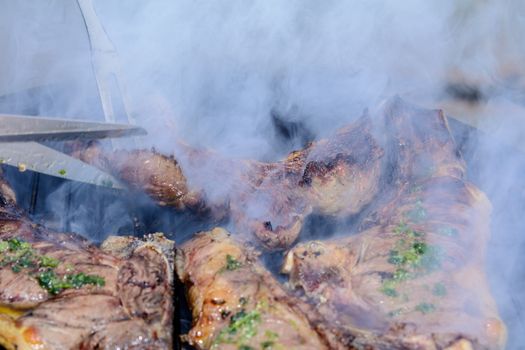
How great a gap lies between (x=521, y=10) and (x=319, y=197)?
696 cm

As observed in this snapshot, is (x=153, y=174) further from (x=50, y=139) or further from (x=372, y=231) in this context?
(x=372, y=231)

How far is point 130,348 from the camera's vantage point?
2.65 m

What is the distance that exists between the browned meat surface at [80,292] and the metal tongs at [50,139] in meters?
0.51

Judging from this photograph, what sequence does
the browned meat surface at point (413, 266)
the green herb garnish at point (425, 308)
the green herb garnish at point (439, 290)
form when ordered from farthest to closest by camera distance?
the green herb garnish at point (439, 290) < the green herb garnish at point (425, 308) < the browned meat surface at point (413, 266)

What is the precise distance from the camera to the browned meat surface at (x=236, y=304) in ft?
8.85

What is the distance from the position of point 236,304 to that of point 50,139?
1844 mm

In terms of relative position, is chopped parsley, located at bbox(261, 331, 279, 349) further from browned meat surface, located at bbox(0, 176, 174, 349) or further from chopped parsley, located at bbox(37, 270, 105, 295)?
chopped parsley, located at bbox(37, 270, 105, 295)

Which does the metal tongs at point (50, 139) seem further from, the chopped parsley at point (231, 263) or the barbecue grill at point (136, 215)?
the chopped parsley at point (231, 263)

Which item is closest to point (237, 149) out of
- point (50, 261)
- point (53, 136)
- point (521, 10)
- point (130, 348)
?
point (53, 136)

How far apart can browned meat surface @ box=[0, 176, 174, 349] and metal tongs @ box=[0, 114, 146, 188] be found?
507 millimetres

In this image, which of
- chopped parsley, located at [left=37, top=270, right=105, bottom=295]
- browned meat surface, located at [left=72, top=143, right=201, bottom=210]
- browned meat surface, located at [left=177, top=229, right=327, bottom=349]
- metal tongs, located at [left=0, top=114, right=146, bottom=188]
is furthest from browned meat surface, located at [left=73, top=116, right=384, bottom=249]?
chopped parsley, located at [left=37, top=270, right=105, bottom=295]

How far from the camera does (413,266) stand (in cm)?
323

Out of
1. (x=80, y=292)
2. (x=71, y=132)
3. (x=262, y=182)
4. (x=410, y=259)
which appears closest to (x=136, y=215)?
(x=71, y=132)

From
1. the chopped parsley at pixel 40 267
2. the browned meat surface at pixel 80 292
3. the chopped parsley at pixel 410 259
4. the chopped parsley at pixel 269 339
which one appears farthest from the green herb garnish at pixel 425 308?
the chopped parsley at pixel 40 267
